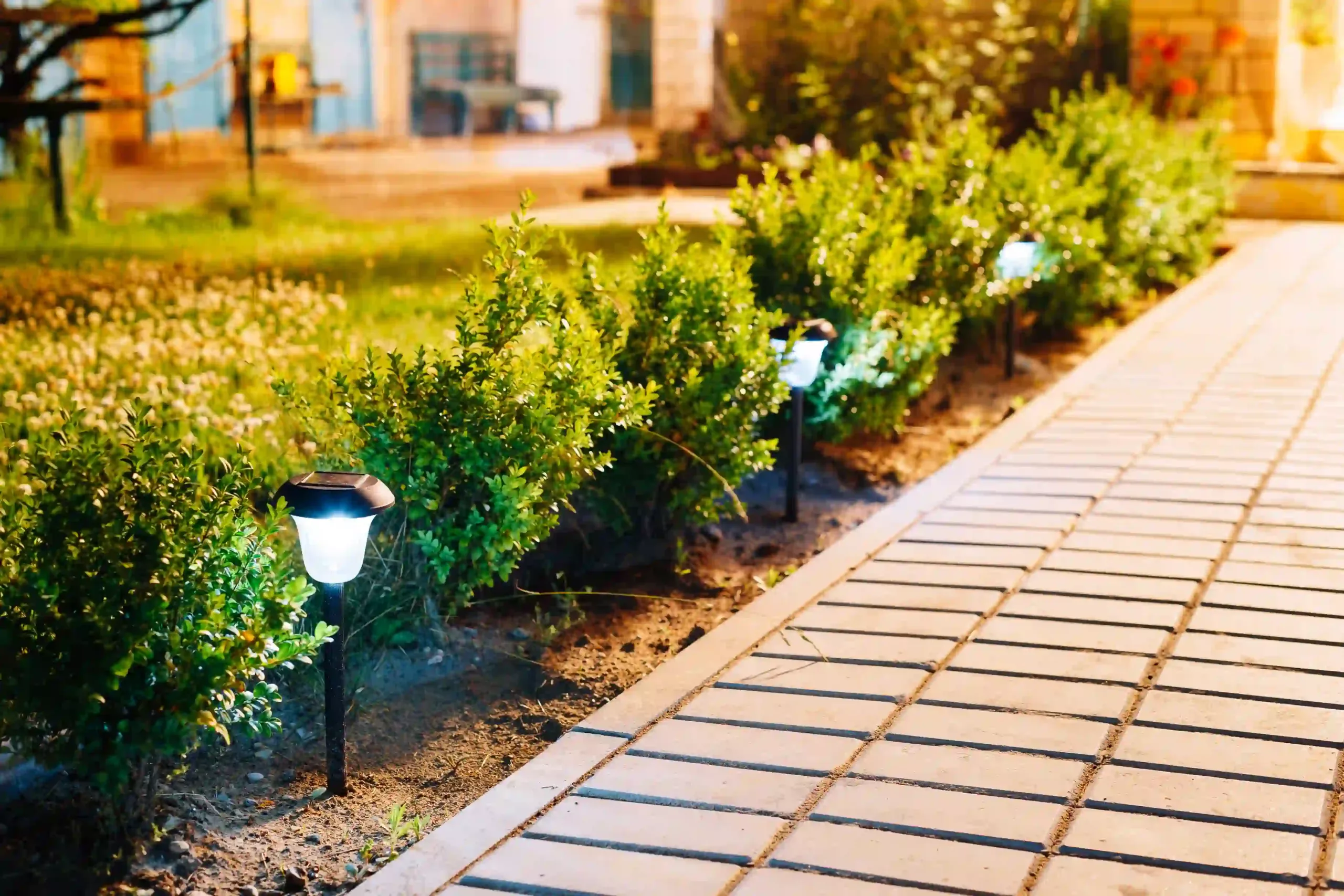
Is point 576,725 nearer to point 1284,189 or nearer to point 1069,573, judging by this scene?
point 1069,573

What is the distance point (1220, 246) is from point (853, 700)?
32.6 feet

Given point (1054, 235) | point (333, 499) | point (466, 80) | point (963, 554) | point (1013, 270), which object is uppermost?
point (466, 80)

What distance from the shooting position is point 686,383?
15.9 ft

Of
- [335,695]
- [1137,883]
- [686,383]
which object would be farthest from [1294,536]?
[335,695]

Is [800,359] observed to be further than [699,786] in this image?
Yes

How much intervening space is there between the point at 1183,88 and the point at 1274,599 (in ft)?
37.7

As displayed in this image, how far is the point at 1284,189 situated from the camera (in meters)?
14.8

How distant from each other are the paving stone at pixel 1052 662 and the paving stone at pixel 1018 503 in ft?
4.38

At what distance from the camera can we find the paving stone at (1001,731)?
134 inches

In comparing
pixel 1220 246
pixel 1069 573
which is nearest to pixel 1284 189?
pixel 1220 246

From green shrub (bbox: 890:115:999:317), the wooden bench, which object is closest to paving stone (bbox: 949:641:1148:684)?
green shrub (bbox: 890:115:999:317)

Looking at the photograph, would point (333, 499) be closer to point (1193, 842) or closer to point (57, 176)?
point (1193, 842)

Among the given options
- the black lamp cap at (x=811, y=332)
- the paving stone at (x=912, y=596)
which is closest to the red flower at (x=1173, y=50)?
the black lamp cap at (x=811, y=332)

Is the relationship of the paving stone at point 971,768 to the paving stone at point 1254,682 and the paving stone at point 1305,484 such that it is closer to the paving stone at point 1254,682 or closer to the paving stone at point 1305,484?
the paving stone at point 1254,682
